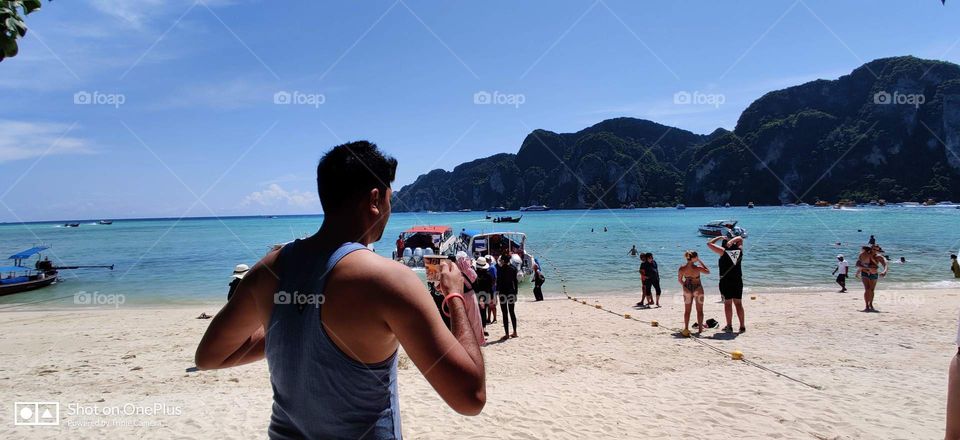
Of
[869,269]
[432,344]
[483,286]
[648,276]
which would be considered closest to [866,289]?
[869,269]

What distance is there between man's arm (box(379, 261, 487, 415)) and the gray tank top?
0.17m

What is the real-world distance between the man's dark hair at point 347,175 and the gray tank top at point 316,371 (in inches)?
6.8

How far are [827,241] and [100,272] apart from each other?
6128cm

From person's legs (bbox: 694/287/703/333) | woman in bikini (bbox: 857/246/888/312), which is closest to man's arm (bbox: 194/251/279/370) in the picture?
person's legs (bbox: 694/287/703/333)

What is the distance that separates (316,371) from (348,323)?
7.7 inches

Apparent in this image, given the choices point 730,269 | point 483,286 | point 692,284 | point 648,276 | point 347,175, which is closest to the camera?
point 347,175

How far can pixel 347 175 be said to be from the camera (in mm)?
1488

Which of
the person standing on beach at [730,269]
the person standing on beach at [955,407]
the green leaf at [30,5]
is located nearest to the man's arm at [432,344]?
the person standing on beach at [955,407]

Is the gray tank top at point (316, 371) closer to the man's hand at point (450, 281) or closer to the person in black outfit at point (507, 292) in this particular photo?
the man's hand at point (450, 281)

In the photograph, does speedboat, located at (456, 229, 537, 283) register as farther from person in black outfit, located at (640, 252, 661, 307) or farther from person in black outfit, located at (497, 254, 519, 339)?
person in black outfit, located at (497, 254, 519, 339)

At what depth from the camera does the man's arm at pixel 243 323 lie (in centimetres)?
145

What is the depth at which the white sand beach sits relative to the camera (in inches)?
237

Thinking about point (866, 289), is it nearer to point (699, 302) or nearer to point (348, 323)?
point (699, 302)

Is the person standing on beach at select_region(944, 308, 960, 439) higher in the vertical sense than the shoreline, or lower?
higher
